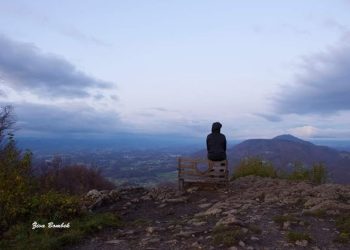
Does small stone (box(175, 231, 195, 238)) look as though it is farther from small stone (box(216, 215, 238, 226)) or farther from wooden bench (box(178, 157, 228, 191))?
wooden bench (box(178, 157, 228, 191))

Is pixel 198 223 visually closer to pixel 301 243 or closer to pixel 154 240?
pixel 154 240

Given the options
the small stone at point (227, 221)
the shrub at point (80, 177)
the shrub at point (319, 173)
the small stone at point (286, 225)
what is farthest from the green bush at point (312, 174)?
the shrub at point (80, 177)

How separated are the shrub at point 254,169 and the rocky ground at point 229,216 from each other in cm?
204

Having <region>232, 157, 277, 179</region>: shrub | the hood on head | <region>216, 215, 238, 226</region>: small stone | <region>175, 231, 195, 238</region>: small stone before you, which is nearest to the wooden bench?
the hood on head

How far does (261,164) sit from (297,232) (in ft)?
33.9

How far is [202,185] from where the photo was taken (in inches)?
685

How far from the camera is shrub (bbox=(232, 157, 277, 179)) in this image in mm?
20172

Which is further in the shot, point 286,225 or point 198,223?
point 198,223

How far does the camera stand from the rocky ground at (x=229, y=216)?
997cm

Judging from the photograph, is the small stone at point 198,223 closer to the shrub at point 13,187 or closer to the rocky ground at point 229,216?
the rocky ground at point 229,216

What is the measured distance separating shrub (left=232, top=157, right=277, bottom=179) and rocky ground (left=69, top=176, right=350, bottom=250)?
2.04 m

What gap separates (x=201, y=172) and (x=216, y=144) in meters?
1.29

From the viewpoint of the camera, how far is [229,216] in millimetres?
11602

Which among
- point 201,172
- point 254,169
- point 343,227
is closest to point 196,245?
point 343,227
